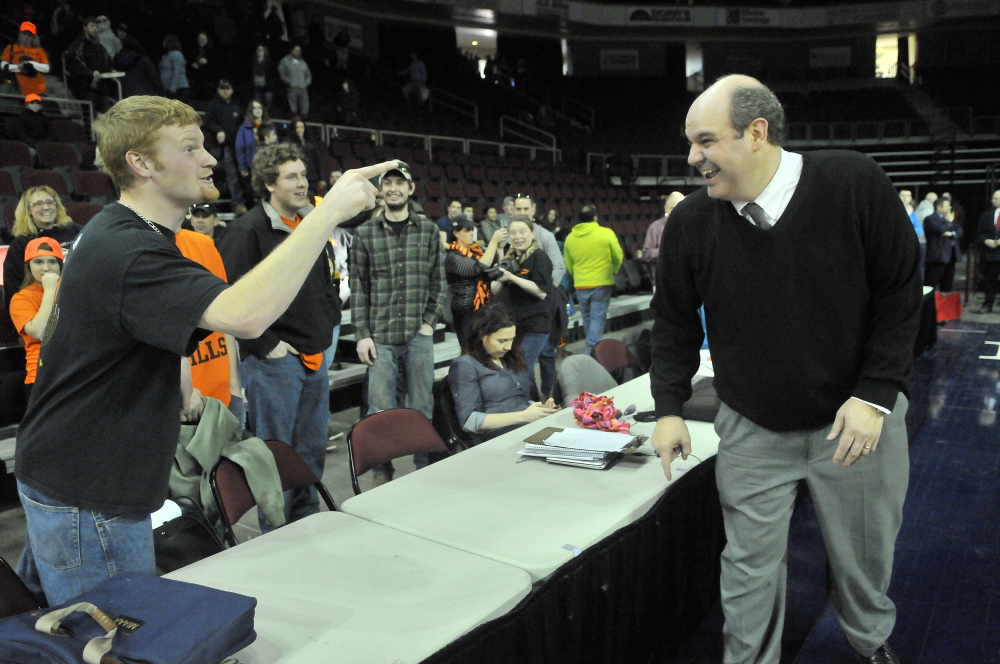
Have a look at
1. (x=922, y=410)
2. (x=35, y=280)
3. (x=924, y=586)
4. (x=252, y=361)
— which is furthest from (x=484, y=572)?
(x=922, y=410)

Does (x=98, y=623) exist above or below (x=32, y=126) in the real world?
below

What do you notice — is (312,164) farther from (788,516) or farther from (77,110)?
(788,516)

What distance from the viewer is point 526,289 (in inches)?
177

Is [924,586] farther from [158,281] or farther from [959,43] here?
[959,43]

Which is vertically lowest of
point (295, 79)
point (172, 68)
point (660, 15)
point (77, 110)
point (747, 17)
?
point (77, 110)

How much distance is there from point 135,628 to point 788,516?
139 cm

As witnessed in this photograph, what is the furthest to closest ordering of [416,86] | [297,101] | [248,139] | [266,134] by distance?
[416,86]
[297,101]
[248,139]
[266,134]

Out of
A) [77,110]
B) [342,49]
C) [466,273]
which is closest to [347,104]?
[342,49]

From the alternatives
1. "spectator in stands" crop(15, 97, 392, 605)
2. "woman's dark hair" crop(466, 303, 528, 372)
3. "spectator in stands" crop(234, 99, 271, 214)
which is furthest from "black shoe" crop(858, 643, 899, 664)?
"spectator in stands" crop(234, 99, 271, 214)

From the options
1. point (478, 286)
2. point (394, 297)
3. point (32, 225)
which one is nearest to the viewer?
point (394, 297)

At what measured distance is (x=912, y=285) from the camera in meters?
1.64

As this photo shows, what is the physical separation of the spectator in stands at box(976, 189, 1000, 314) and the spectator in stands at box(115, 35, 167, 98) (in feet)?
30.0

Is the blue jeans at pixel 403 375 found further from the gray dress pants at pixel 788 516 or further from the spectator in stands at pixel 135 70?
the spectator in stands at pixel 135 70

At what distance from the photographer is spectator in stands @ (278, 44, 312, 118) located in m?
9.66
